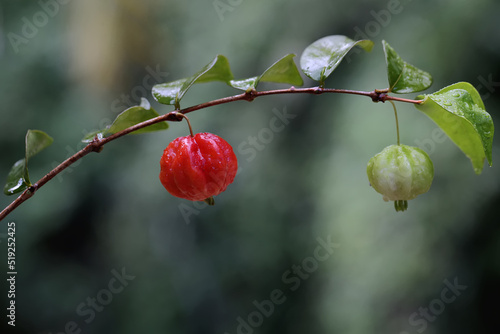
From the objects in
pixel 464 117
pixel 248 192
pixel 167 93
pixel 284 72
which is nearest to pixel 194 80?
pixel 167 93

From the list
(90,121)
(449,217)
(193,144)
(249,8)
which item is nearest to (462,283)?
(449,217)

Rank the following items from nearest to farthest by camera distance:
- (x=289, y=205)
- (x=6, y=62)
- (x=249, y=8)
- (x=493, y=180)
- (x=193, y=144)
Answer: (x=193, y=144), (x=493, y=180), (x=289, y=205), (x=249, y=8), (x=6, y=62)

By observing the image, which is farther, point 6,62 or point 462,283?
point 6,62

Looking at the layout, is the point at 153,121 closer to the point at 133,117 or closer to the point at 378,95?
the point at 133,117

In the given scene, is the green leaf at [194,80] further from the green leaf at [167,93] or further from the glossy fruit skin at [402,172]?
the glossy fruit skin at [402,172]

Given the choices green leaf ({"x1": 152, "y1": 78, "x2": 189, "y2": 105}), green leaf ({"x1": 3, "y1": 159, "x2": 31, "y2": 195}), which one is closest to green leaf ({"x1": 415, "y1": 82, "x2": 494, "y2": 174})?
green leaf ({"x1": 152, "y1": 78, "x2": 189, "y2": 105})

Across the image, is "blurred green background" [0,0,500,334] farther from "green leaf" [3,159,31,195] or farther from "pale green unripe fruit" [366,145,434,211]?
"green leaf" [3,159,31,195]

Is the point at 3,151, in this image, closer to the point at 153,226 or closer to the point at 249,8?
the point at 153,226

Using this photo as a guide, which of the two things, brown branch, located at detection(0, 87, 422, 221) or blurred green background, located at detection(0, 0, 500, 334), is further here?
blurred green background, located at detection(0, 0, 500, 334)
